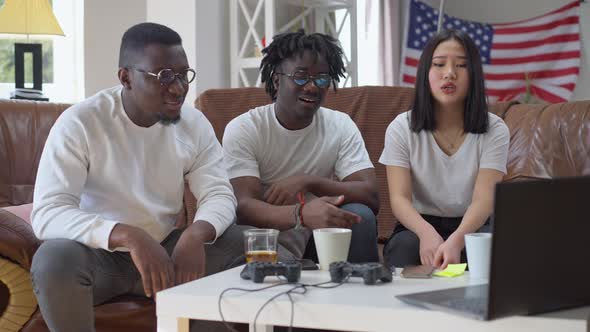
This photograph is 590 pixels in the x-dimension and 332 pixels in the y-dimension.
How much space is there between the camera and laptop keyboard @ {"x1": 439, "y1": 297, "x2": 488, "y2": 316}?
3.80 ft

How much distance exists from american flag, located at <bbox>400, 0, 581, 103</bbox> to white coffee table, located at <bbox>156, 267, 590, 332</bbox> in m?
3.98

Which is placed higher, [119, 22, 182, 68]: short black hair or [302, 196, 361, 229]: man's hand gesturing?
[119, 22, 182, 68]: short black hair

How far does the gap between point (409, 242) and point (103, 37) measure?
8.20 ft

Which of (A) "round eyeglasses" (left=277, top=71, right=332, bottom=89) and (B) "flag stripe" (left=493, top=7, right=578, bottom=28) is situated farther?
(B) "flag stripe" (left=493, top=7, right=578, bottom=28)

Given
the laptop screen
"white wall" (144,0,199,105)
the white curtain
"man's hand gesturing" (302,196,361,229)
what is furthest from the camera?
the white curtain

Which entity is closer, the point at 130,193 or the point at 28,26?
the point at 130,193

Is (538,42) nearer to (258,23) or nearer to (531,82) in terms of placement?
(531,82)

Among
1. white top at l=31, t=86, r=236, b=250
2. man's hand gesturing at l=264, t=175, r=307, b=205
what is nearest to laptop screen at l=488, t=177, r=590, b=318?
white top at l=31, t=86, r=236, b=250

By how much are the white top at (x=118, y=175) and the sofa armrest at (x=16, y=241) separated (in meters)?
0.17

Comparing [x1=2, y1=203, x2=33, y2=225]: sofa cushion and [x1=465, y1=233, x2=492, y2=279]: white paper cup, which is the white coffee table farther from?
[x1=2, y1=203, x2=33, y2=225]: sofa cushion

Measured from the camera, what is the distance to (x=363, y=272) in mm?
1448

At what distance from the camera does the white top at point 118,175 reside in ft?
6.25

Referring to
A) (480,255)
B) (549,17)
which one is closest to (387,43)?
(549,17)

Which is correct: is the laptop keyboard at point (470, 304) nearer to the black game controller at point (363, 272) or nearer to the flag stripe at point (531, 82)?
the black game controller at point (363, 272)
